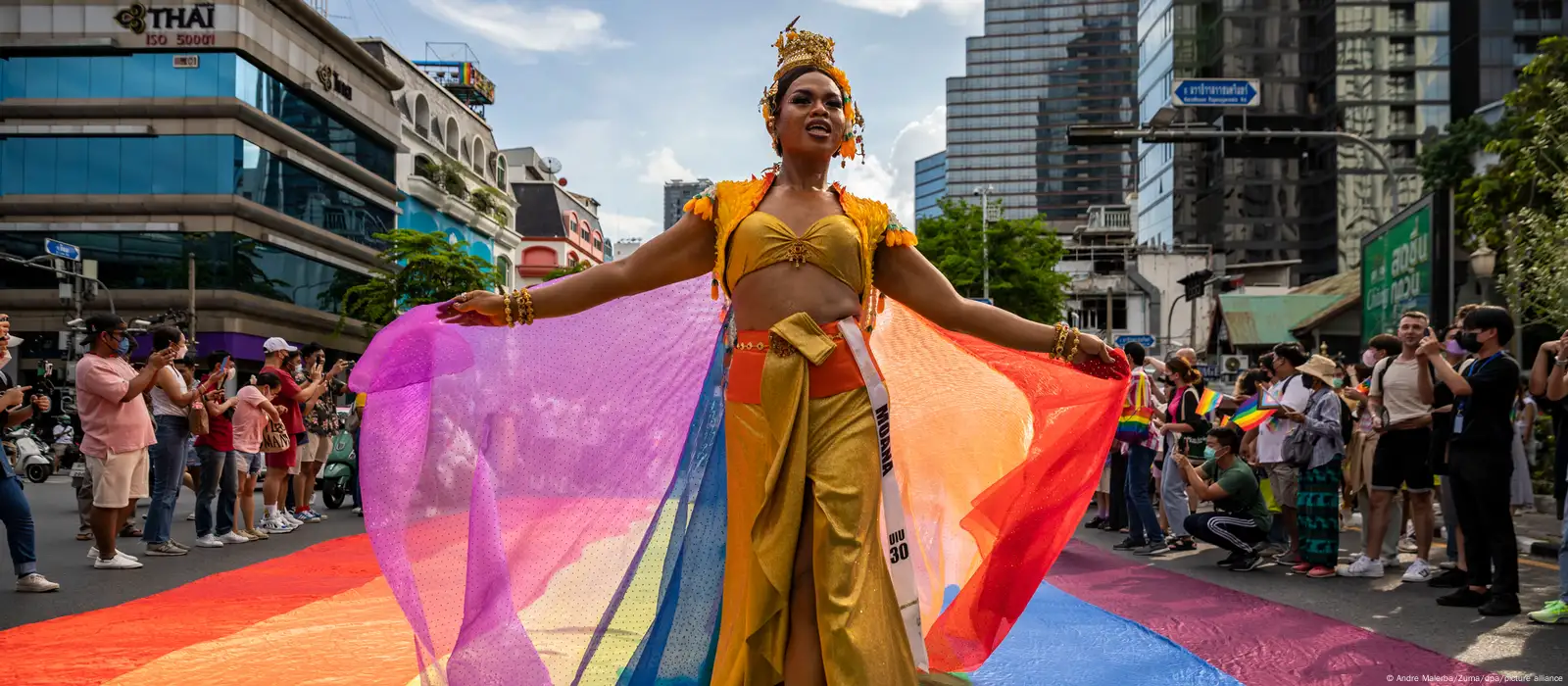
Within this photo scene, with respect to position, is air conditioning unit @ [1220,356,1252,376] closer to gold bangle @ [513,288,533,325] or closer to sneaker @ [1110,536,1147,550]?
sneaker @ [1110,536,1147,550]

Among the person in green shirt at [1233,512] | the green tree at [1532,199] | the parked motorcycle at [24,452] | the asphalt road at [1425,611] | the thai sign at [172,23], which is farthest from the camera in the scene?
the thai sign at [172,23]

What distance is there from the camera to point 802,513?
139 inches

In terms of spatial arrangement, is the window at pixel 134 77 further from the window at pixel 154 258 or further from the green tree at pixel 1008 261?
the green tree at pixel 1008 261

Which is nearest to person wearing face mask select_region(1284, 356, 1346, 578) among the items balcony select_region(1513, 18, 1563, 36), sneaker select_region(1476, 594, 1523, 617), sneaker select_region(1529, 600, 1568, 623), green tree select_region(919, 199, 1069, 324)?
sneaker select_region(1476, 594, 1523, 617)

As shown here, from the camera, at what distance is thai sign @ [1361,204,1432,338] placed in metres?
16.8

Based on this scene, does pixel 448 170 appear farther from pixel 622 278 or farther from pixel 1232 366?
pixel 622 278

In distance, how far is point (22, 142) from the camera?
124 ft

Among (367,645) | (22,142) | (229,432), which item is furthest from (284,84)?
(367,645)

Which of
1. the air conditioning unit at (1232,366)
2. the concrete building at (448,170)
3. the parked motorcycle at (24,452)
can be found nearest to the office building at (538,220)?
the concrete building at (448,170)

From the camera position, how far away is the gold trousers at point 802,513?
3396 mm

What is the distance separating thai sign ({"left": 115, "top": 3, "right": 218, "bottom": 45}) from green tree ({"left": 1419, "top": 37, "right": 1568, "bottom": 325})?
3460cm

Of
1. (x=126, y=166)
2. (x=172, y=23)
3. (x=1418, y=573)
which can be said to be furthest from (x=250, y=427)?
(x=172, y=23)

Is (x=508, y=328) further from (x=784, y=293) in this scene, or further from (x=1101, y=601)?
(x=1101, y=601)

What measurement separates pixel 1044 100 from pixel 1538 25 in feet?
440
